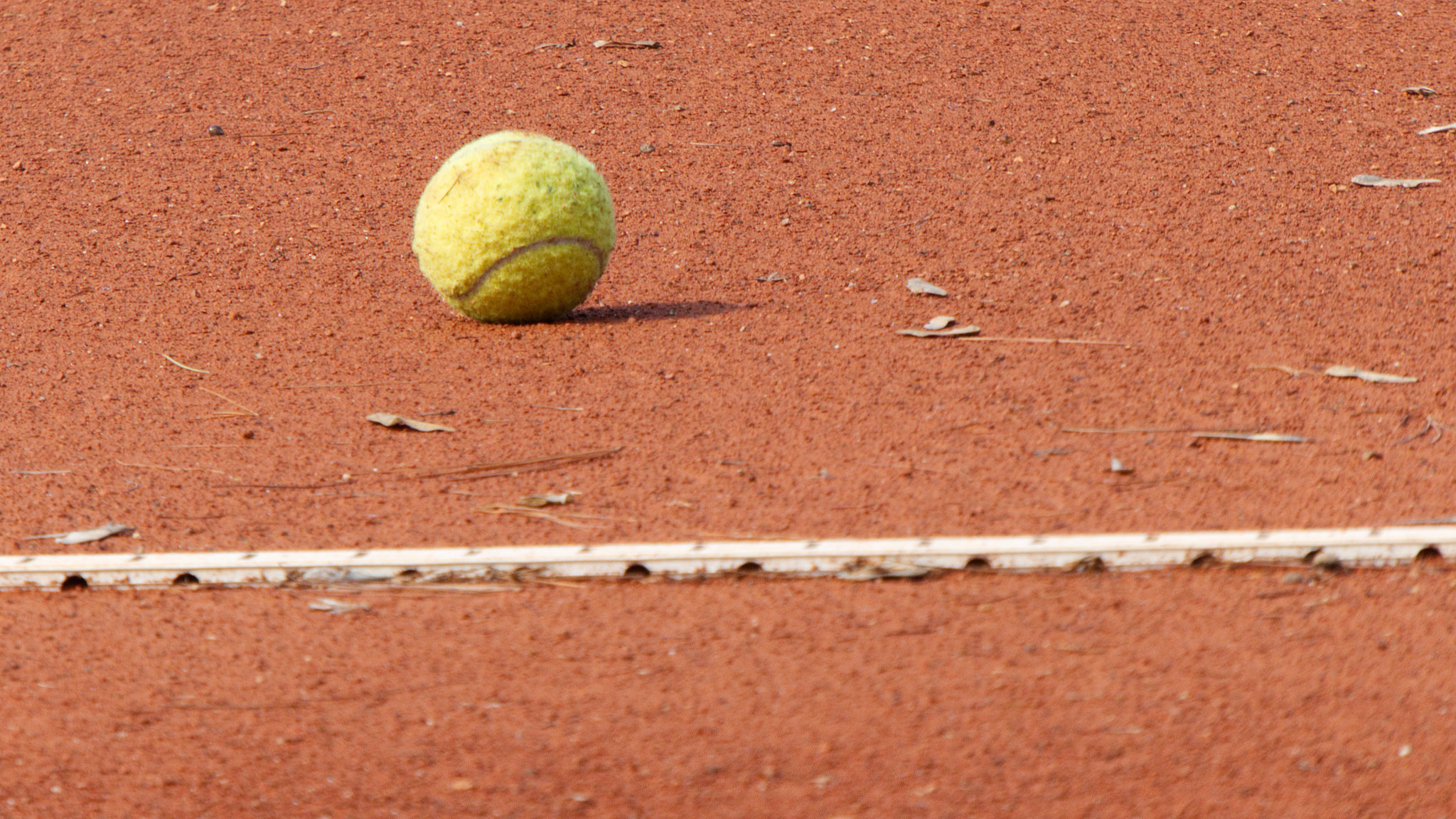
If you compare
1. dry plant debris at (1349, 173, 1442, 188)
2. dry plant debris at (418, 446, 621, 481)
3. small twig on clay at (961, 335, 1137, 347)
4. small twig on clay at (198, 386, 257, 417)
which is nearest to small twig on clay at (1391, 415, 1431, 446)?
small twig on clay at (961, 335, 1137, 347)

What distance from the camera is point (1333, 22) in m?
7.86

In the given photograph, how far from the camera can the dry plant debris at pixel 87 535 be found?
3.35 metres

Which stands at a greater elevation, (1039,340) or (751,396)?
(1039,340)

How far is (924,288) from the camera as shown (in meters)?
4.96

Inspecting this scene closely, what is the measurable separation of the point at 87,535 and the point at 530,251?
1.72 meters

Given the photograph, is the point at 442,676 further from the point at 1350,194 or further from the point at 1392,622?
the point at 1350,194

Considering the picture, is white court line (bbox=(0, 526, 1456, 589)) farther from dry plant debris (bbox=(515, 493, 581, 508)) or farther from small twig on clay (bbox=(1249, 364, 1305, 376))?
small twig on clay (bbox=(1249, 364, 1305, 376))

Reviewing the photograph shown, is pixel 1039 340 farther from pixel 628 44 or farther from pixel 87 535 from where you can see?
pixel 628 44

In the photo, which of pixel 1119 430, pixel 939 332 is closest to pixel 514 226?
pixel 939 332

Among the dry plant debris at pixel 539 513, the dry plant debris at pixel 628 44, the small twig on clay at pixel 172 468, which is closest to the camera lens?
the dry plant debris at pixel 539 513

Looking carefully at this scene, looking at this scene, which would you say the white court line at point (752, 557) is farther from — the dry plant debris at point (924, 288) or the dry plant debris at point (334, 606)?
the dry plant debris at point (924, 288)

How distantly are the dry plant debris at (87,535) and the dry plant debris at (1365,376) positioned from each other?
3285mm

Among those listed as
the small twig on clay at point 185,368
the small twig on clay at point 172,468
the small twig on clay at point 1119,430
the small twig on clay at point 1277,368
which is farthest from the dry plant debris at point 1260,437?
the small twig on clay at point 185,368

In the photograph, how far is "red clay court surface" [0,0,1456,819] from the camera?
2414 mm
